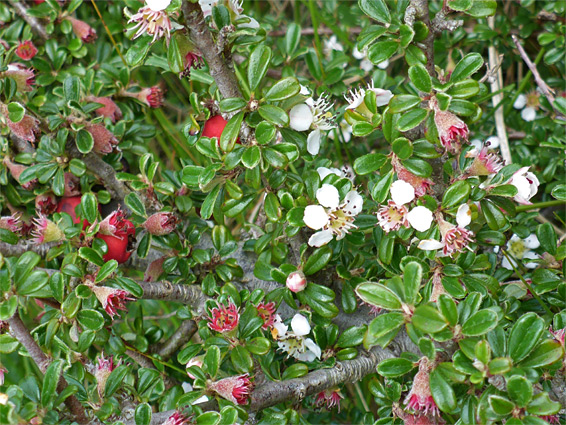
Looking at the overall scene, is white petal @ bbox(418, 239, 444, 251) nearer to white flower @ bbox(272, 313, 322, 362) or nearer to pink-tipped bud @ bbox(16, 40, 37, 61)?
white flower @ bbox(272, 313, 322, 362)

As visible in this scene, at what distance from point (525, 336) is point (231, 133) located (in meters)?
0.71

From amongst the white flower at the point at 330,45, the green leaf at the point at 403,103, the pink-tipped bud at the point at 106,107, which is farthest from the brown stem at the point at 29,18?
the green leaf at the point at 403,103

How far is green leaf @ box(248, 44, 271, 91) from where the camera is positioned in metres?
1.29

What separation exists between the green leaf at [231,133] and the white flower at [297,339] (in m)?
0.46

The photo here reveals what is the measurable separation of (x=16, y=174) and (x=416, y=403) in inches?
50.1

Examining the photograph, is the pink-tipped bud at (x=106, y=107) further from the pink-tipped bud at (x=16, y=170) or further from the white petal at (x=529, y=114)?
the white petal at (x=529, y=114)

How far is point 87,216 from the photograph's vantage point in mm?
1489

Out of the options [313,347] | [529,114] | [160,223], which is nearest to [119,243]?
[160,223]

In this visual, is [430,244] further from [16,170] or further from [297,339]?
[16,170]

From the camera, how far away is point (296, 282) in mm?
1409

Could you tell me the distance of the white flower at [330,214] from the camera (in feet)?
4.32

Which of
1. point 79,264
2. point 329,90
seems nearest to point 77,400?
point 79,264

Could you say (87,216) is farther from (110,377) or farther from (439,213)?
(439,213)

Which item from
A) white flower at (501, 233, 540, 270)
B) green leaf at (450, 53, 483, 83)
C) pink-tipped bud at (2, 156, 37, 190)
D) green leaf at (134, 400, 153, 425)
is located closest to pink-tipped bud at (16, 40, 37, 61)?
pink-tipped bud at (2, 156, 37, 190)
